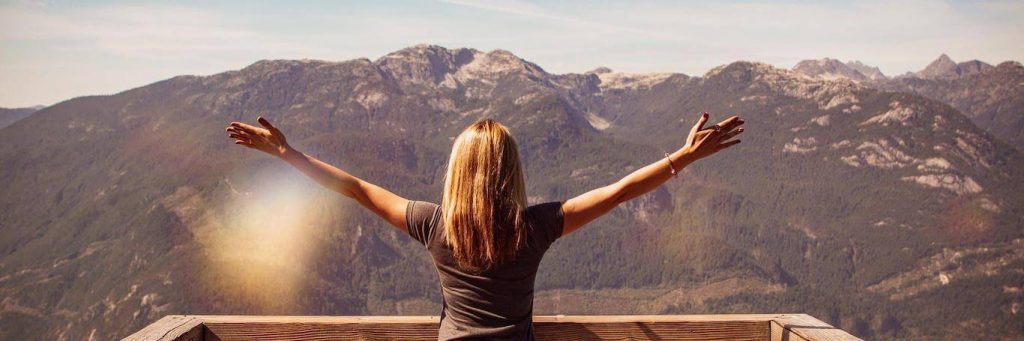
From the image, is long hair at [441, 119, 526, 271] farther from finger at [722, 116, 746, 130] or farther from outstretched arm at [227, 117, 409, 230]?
finger at [722, 116, 746, 130]

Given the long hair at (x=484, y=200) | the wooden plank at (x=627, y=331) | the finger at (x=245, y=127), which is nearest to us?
the long hair at (x=484, y=200)

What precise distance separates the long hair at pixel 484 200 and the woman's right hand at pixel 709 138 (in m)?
1.21

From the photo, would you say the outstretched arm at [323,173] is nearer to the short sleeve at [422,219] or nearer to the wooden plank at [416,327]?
the short sleeve at [422,219]

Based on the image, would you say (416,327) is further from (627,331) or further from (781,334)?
(781,334)

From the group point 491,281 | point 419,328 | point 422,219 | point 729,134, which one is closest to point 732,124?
point 729,134

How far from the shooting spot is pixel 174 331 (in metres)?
5.33

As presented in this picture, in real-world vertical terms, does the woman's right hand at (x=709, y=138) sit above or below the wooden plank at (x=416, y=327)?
above

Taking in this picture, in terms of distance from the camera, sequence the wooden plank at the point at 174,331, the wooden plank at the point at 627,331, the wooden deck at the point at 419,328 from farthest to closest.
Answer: the wooden plank at the point at 627,331
the wooden deck at the point at 419,328
the wooden plank at the point at 174,331

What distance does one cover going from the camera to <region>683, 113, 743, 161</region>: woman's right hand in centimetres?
495

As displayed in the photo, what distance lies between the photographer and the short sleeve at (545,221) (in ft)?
16.4

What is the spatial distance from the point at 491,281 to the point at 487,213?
1.68ft

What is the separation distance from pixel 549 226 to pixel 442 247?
75 centimetres

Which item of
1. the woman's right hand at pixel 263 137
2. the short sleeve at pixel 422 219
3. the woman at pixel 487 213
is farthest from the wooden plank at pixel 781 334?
the woman's right hand at pixel 263 137

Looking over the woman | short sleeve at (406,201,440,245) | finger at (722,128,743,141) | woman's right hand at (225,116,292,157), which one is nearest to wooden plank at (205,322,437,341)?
the woman
